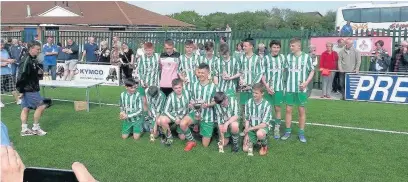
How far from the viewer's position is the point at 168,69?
8938 mm

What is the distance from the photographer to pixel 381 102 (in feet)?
41.0

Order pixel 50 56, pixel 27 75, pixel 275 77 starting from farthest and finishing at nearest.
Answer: pixel 50 56, pixel 275 77, pixel 27 75

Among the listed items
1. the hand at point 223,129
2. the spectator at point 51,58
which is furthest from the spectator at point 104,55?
the hand at point 223,129

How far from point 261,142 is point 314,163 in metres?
0.94

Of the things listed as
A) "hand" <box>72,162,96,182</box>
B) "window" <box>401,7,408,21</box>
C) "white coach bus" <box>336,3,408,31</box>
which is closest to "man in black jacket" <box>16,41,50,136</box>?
"hand" <box>72,162,96,182</box>

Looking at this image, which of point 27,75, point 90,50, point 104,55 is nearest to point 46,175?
point 27,75

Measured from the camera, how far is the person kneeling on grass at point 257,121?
7.22m

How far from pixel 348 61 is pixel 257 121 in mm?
7185

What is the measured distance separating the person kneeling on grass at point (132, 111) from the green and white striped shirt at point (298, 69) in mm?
2829

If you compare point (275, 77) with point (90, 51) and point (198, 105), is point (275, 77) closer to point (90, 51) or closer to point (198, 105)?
point (198, 105)

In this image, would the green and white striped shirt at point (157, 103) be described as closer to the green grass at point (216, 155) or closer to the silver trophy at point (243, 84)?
the green grass at point (216, 155)

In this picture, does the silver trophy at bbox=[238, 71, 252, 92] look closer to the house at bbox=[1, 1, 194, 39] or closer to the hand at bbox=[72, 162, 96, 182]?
the hand at bbox=[72, 162, 96, 182]

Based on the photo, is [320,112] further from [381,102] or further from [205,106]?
[205,106]

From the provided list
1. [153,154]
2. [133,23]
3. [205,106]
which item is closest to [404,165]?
[205,106]
